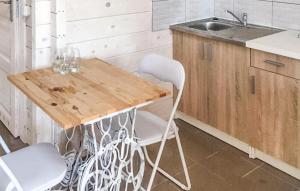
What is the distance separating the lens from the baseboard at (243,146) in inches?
95.0

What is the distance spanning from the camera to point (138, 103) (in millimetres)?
1690

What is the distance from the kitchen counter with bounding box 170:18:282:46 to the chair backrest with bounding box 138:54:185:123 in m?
0.61

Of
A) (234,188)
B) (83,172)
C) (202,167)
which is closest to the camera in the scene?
(83,172)

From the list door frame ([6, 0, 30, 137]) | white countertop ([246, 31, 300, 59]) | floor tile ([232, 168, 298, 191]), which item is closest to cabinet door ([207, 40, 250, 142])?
white countertop ([246, 31, 300, 59])

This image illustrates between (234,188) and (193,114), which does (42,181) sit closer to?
(234,188)

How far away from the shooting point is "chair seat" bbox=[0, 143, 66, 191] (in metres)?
1.57

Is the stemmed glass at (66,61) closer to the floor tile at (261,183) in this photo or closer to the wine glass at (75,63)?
the wine glass at (75,63)

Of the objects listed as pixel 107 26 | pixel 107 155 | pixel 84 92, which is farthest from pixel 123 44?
pixel 107 155

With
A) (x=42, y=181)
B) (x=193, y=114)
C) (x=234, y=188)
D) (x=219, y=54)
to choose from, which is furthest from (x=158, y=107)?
(x=42, y=181)

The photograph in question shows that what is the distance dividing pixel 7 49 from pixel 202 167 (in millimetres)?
1753

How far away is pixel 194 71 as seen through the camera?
2.90m

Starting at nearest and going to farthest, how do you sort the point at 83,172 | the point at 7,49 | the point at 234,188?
the point at 83,172 → the point at 234,188 → the point at 7,49

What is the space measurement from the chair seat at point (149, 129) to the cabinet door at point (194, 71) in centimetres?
75

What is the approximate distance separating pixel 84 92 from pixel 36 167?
1.40ft
